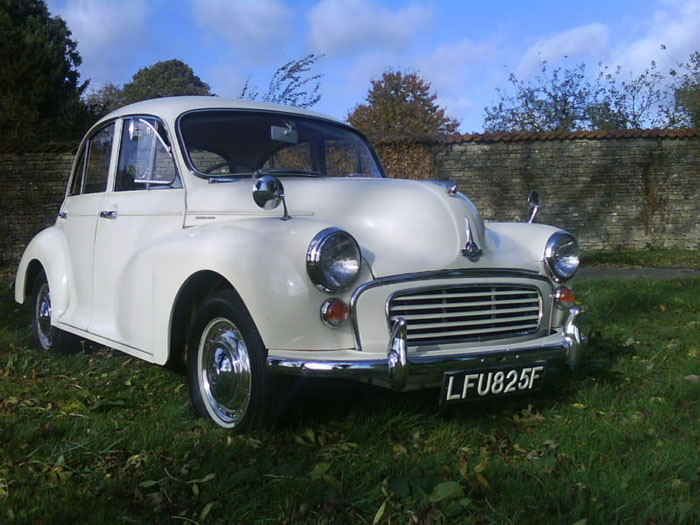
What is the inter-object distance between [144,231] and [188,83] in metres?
48.8

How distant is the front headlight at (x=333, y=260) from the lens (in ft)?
8.82

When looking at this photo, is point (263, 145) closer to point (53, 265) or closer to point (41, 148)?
point (53, 265)

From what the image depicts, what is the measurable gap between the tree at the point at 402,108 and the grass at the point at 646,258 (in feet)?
90.2

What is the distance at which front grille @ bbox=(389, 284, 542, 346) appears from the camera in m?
2.83

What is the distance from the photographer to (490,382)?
2869 mm

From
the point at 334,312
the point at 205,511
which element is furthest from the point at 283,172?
the point at 205,511

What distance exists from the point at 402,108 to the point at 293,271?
39080mm

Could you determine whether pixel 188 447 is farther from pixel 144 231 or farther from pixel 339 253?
pixel 144 231

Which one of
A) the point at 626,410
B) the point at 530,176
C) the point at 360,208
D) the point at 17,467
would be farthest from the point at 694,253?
the point at 17,467

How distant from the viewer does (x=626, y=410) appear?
338 centimetres

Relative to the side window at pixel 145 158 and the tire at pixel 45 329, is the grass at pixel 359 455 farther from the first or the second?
the side window at pixel 145 158

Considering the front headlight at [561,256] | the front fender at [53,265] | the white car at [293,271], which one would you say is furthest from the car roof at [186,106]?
the front headlight at [561,256]

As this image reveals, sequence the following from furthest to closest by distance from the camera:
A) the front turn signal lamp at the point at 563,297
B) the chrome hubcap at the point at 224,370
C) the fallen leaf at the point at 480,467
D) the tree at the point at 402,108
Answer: the tree at the point at 402,108 → the front turn signal lamp at the point at 563,297 → the chrome hubcap at the point at 224,370 → the fallen leaf at the point at 480,467

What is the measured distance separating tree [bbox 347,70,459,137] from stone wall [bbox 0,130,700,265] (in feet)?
86.8
